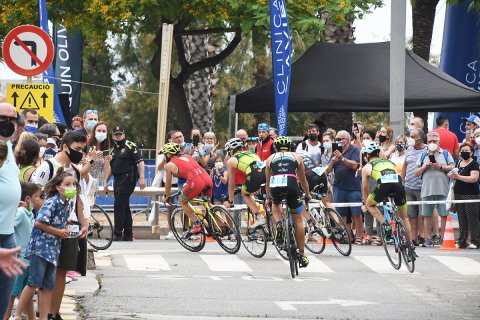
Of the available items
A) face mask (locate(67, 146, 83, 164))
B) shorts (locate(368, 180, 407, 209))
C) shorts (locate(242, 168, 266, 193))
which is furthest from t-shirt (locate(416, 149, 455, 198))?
face mask (locate(67, 146, 83, 164))

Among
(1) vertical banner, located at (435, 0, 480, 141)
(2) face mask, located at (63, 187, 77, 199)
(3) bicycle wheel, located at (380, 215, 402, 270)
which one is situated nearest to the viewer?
(2) face mask, located at (63, 187, 77, 199)

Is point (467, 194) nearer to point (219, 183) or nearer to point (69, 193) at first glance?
point (219, 183)

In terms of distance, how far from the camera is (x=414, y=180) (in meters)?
23.0

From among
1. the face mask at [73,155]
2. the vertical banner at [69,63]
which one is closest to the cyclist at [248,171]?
the face mask at [73,155]

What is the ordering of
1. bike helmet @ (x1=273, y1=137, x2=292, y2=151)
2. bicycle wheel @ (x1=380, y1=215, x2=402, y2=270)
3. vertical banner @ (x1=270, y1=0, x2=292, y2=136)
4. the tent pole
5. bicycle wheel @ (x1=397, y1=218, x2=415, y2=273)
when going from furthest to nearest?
the tent pole < vertical banner @ (x1=270, y1=0, x2=292, y2=136) < bicycle wheel @ (x1=380, y1=215, x2=402, y2=270) < bicycle wheel @ (x1=397, y1=218, x2=415, y2=273) < bike helmet @ (x1=273, y1=137, x2=292, y2=151)

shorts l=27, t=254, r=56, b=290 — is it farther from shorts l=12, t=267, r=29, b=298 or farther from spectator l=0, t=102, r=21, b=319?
spectator l=0, t=102, r=21, b=319

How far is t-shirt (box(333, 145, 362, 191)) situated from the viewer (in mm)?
23375

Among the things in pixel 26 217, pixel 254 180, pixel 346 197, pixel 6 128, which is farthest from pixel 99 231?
pixel 6 128

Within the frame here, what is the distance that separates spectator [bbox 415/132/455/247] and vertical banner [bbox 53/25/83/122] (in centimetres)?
1189

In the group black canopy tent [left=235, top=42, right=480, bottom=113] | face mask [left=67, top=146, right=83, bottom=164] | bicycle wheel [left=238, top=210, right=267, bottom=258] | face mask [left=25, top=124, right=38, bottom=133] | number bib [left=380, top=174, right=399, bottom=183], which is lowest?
bicycle wheel [left=238, top=210, right=267, bottom=258]

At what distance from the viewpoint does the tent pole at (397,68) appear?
81.9 ft

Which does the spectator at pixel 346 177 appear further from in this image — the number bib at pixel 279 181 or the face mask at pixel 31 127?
the face mask at pixel 31 127

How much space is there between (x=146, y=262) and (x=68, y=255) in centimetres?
683

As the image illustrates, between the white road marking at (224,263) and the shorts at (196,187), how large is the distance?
98cm
